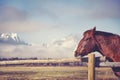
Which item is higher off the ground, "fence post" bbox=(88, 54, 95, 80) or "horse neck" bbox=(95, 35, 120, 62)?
"horse neck" bbox=(95, 35, 120, 62)

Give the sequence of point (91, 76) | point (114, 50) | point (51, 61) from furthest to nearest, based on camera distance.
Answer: point (114, 50), point (51, 61), point (91, 76)

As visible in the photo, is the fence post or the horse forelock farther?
the horse forelock

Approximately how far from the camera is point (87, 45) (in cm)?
880

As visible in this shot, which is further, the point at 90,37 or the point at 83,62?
the point at 90,37

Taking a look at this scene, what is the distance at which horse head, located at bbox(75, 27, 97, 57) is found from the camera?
880 cm

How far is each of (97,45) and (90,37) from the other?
1.27 ft

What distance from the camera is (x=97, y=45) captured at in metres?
8.88

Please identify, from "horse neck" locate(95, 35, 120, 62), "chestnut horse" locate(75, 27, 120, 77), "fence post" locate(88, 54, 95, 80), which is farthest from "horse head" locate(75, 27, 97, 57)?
"fence post" locate(88, 54, 95, 80)

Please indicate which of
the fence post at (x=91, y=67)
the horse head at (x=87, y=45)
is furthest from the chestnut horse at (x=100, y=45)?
the fence post at (x=91, y=67)

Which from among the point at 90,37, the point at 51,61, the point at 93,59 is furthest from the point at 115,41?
the point at 51,61

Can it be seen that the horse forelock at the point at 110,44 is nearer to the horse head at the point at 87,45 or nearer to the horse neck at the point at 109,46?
the horse neck at the point at 109,46

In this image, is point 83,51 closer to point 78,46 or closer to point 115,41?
point 78,46

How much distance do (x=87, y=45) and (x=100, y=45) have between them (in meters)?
0.49

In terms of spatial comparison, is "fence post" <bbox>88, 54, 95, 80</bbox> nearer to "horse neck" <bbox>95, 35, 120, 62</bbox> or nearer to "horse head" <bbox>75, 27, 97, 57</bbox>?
"horse head" <bbox>75, 27, 97, 57</bbox>
